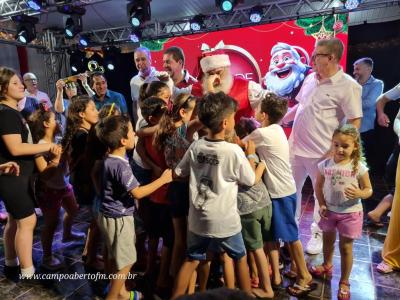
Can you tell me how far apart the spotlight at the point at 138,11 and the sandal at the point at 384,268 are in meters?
5.13

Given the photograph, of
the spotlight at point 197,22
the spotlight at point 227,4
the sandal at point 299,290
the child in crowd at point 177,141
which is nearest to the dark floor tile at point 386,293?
the sandal at point 299,290

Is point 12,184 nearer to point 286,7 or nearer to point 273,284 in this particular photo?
point 273,284

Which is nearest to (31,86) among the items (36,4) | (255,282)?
(36,4)

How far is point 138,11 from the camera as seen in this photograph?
221 inches

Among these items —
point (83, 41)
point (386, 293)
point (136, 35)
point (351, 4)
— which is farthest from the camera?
point (83, 41)

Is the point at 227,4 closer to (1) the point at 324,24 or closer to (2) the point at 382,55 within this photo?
(1) the point at 324,24

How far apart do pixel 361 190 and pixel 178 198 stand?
1196mm

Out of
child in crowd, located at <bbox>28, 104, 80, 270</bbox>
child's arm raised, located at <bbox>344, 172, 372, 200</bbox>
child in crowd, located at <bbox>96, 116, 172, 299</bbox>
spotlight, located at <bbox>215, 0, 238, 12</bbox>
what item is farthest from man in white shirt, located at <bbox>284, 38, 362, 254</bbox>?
spotlight, located at <bbox>215, 0, 238, 12</bbox>

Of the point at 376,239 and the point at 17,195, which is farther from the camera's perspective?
the point at 376,239

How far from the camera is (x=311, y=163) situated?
2.65 metres

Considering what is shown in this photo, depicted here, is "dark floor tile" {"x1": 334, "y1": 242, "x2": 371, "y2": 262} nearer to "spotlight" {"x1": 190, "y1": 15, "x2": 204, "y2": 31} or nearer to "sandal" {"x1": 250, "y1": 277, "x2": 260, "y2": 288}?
"sandal" {"x1": 250, "y1": 277, "x2": 260, "y2": 288}

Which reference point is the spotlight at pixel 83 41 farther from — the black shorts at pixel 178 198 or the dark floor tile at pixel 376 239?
the dark floor tile at pixel 376 239

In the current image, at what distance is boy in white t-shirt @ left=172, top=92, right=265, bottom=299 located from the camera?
1.73 meters

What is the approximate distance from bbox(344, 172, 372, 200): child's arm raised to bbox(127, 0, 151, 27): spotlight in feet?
15.9
